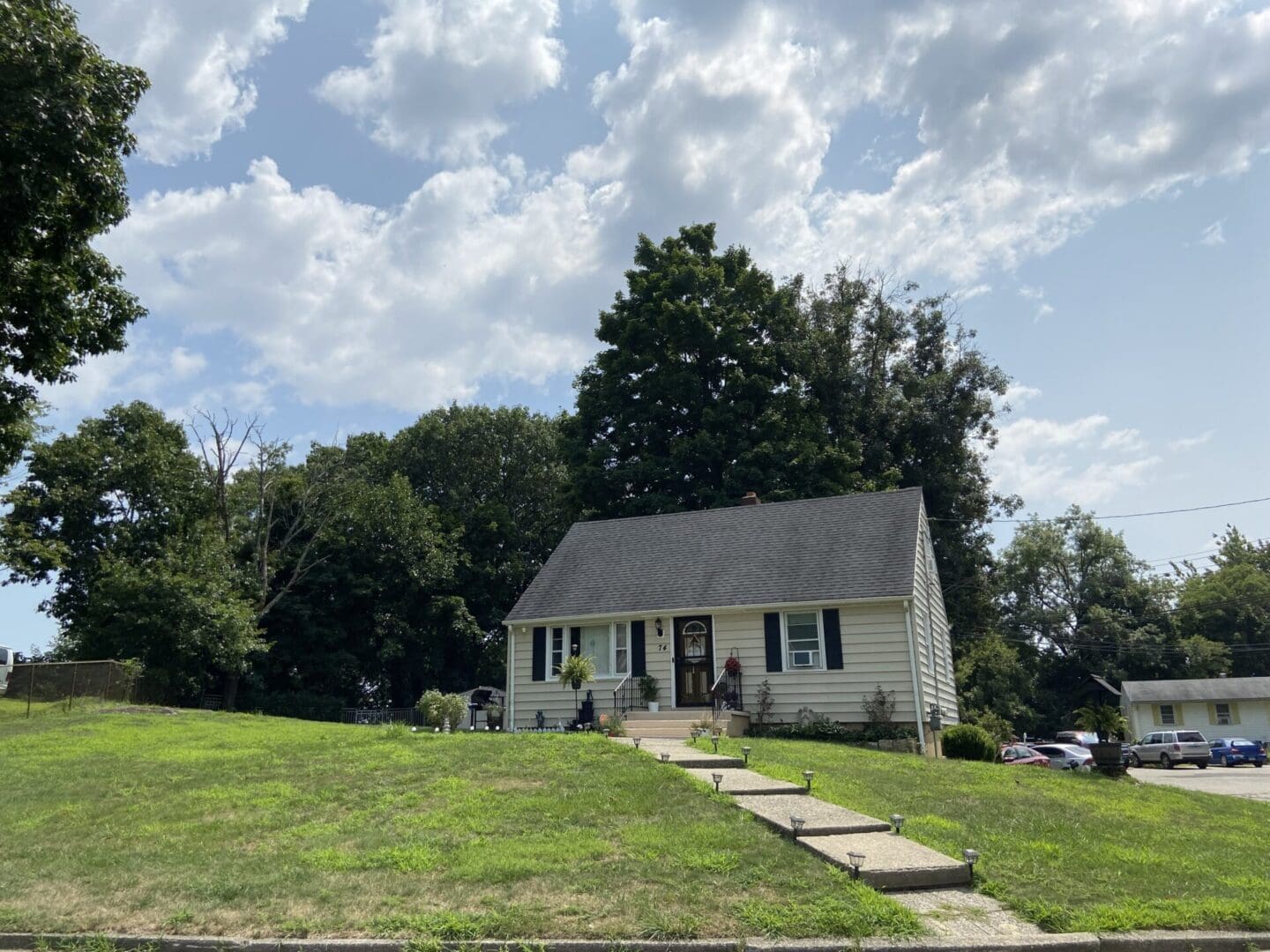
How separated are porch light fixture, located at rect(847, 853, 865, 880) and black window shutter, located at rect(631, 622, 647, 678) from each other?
15.3 m

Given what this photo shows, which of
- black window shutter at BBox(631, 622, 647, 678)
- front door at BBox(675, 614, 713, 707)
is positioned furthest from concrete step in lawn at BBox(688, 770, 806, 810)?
black window shutter at BBox(631, 622, 647, 678)

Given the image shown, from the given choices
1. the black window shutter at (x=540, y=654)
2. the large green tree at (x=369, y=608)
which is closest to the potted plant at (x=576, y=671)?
the black window shutter at (x=540, y=654)

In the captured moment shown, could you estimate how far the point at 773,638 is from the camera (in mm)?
20922

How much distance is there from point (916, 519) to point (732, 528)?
5.15m

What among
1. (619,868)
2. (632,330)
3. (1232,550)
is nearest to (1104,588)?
(1232,550)

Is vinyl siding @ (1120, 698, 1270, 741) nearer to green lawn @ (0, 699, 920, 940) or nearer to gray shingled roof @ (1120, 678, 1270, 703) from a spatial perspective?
gray shingled roof @ (1120, 678, 1270, 703)

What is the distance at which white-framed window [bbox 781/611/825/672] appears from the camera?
2048 centimetres

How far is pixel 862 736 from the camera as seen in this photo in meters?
19.3

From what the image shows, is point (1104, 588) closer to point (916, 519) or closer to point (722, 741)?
point (916, 519)

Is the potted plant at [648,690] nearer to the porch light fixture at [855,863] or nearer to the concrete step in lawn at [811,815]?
the concrete step in lawn at [811,815]

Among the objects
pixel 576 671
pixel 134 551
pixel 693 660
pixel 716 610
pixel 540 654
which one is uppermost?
pixel 134 551

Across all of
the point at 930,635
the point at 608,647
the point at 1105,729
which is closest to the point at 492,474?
the point at 608,647

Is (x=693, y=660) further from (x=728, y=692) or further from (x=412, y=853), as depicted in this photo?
(x=412, y=853)

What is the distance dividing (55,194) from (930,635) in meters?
19.9
